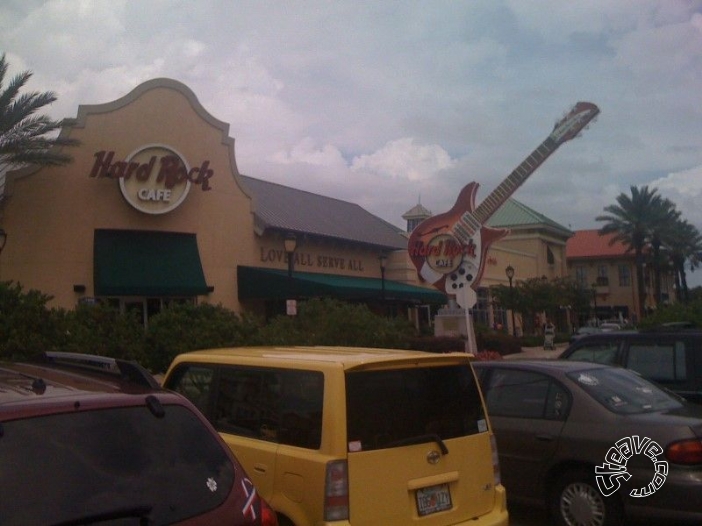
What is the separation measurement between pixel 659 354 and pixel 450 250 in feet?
74.4

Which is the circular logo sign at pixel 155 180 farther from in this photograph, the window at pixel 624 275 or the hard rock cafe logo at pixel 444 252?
the window at pixel 624 275

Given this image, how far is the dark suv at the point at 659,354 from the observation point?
28.7 feet

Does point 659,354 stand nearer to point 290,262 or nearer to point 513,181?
point 290,262

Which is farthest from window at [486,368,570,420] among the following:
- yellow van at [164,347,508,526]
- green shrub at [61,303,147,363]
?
green shrub at [61,303,147,363]

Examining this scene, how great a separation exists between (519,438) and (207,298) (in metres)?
22.0

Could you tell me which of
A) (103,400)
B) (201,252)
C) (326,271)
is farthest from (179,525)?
(326,271)

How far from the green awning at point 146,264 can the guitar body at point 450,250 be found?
9.27 m

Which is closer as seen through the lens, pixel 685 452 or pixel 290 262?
pixel 685 452

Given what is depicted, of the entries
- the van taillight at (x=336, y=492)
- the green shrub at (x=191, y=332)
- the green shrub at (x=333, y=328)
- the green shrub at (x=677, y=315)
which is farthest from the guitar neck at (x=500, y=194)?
the van taillight at (x=336, y=492)

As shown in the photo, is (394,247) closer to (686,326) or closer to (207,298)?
(207,298)

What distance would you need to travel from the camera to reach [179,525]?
124 inches

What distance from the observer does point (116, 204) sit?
1025 inches

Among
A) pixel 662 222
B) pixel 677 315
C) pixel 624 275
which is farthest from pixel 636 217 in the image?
pixel 677 315

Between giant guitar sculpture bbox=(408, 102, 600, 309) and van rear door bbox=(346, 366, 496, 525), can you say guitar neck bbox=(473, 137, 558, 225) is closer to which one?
giant guitar sculpture bbox=(408, 102, 600, 309)
